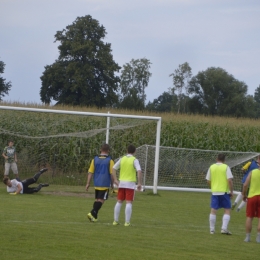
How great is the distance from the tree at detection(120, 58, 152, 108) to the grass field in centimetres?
6581

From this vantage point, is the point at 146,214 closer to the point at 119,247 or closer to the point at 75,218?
the point at 75,218

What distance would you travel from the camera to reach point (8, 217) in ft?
46.3

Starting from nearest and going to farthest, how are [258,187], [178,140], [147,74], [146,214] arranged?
[258,187]
[146,214]
[178,140]
[147,74]

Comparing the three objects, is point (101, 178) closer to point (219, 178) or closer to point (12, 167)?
point (219, 178)

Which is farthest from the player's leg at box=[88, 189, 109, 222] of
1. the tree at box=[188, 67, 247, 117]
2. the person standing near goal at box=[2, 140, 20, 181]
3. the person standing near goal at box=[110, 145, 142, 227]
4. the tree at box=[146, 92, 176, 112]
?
the tree at box=[146, 92, 176, 112]

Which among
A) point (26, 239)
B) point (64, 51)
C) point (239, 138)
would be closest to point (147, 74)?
point (64, 51)

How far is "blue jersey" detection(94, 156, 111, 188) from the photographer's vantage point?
14.0m

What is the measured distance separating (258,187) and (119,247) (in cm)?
348

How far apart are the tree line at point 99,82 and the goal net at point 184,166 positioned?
122 ft

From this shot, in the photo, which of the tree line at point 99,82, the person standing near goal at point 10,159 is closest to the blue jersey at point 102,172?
the person standing near goal at point 10,159

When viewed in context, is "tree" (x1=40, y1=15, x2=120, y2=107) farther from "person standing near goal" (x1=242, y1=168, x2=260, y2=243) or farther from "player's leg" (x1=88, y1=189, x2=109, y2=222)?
"person standing near goal" (x1=242, y1=168, x2=260, y2=243)

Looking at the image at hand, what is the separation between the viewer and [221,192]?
521 inches

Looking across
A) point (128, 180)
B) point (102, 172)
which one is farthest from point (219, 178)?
point (102, 172)

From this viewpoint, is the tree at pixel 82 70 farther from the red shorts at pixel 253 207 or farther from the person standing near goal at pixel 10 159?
the red shorts at pixel 253 207
